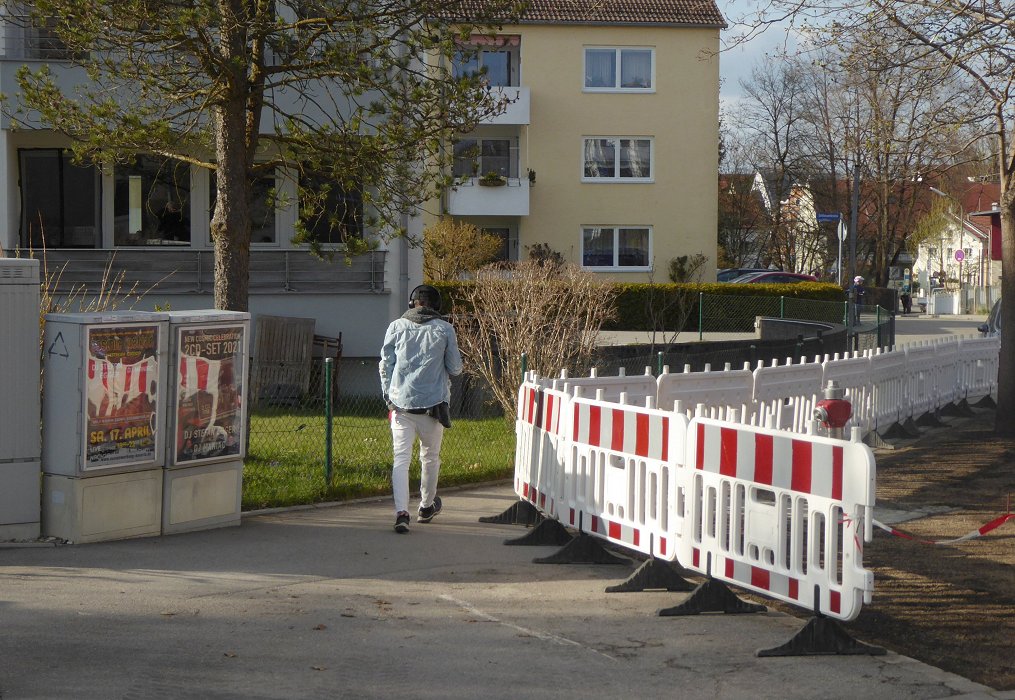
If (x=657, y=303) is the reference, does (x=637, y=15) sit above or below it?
above

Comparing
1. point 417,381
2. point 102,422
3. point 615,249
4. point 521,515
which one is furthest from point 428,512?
point 615,249

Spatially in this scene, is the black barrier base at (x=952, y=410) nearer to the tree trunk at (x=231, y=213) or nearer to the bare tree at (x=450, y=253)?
the tree trunk at (x=231, y=213)

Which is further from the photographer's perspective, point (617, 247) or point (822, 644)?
point (617, 247)

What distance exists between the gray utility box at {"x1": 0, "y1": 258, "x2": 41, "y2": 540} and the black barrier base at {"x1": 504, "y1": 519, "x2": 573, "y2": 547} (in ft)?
10.9

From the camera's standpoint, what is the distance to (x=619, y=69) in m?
39.8

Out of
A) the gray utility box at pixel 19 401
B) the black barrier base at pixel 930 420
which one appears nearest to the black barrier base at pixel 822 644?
the gray utility box at pixel 19 401

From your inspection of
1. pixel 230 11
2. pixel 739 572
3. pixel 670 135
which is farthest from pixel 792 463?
pixel 670 135

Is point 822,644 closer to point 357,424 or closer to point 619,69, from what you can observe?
point 357,424

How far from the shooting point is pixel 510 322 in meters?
15.2

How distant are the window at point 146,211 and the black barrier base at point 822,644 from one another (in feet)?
57.2

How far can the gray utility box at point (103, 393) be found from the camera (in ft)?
26.7

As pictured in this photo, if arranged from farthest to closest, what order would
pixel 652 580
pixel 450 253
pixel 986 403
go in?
pixel 450 253
pixel 986 403
pixel 652 580

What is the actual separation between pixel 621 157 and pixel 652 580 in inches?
1329

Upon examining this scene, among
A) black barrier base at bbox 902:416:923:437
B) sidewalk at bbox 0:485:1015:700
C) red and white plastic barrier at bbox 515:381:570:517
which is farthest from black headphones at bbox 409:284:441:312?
black barrier base at bbox 902:416:923:437
